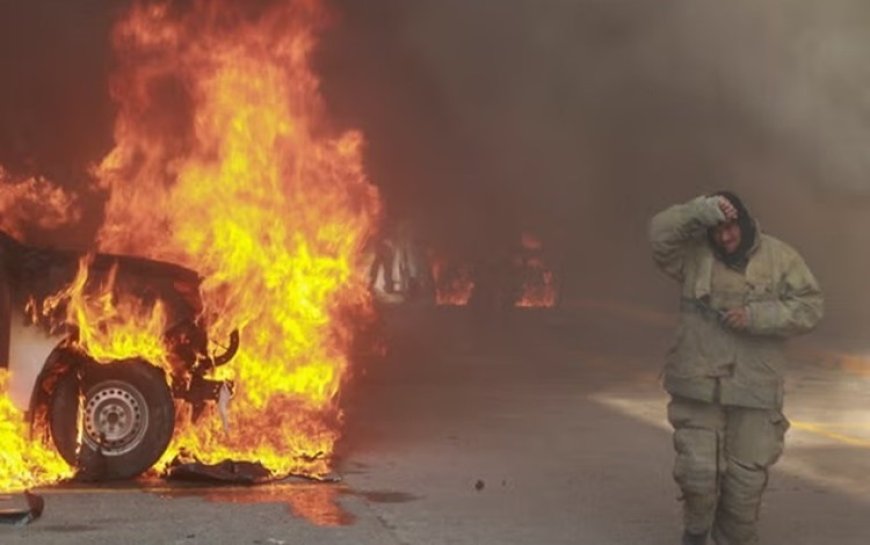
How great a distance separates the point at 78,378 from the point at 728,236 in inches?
140

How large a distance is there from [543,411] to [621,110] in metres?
5.10

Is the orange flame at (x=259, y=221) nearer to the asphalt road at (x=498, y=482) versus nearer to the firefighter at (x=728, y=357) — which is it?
the asphalt road at (x=498, y=482)

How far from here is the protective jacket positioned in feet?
18.9

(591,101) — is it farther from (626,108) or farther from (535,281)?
(535,281)

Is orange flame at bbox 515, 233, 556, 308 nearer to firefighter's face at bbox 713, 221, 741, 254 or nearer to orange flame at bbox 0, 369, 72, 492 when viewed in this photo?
orange flame at bbox 0, 369, 72, 492

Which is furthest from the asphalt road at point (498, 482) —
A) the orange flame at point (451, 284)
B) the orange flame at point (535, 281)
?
the orange flame at point (451, 284)

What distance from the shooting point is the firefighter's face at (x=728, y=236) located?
5.84m

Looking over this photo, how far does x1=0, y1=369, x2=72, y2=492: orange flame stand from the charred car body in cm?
6

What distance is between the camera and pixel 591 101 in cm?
1578

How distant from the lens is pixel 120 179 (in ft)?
31.7

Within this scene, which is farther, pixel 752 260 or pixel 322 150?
pixel 322 150

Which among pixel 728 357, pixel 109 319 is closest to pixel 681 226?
pixel 728 357

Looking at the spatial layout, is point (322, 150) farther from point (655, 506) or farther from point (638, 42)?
point (638, 42)

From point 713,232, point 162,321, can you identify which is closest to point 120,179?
point 162,321
